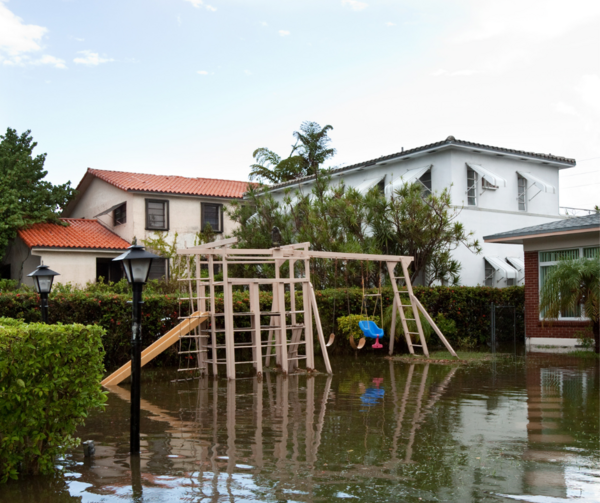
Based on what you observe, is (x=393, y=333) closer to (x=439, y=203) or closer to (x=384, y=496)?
(x=439, y=203)

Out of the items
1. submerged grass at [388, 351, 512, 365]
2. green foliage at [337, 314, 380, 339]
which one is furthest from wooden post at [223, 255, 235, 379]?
submerged grass at [388, 351, 512, 365]

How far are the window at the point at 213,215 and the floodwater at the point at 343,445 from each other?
2098 centimetres

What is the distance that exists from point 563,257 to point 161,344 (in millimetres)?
11637

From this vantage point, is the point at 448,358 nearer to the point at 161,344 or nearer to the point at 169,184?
the point at 161,344

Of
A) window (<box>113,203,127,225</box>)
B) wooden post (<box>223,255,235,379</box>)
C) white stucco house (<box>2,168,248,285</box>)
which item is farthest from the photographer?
window (<box>113,203,127,225</box>)

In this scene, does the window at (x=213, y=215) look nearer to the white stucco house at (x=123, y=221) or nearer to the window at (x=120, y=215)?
the white stucco house at (x=123, y=221)

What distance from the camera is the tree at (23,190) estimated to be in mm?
28344

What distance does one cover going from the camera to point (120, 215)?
3247 centimetres

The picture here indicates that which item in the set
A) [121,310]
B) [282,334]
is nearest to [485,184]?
[282,334]

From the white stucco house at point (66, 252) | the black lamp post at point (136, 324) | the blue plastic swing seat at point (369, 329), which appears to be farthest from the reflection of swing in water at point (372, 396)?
the white stucco house at point (66, 252)

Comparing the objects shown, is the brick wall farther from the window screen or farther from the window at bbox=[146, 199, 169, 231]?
the window at bbox=[146, 199, 169, 231]

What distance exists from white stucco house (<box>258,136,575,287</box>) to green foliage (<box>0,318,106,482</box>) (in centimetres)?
1793

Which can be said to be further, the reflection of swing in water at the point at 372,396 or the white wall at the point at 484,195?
the white wall at the point at 484,195

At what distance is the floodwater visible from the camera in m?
5.66
